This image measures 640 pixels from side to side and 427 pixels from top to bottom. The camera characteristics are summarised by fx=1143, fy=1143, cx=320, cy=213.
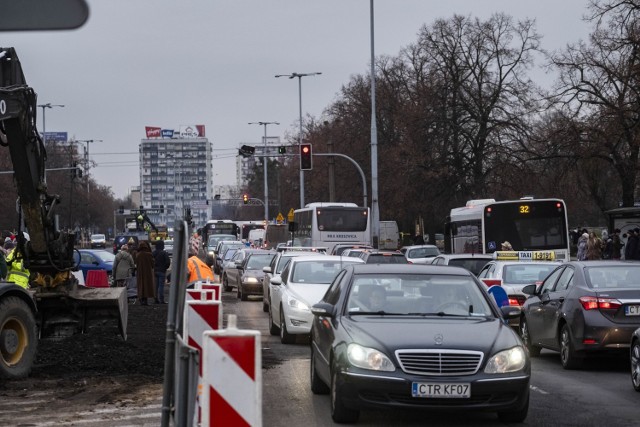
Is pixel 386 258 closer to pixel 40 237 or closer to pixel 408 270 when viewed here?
pixel 40 237

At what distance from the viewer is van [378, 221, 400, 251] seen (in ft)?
250

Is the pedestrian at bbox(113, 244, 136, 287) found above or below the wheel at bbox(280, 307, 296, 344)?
above

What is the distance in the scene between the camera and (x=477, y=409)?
9648 millimetres

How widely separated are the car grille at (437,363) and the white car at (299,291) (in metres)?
7.75

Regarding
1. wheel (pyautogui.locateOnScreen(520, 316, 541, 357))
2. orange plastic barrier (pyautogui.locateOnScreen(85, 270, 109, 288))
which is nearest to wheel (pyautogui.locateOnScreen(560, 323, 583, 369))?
wheel (pyautogui.locateOnScreen(520, 316, 541, 357))

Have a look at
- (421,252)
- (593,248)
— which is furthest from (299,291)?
(421,252)

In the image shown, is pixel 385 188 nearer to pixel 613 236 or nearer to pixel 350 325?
pixel 613 236

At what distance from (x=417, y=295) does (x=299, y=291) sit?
8017mm

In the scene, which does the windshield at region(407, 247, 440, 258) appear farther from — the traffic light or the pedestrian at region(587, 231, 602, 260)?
the pedestrian at region(587, 231, 602, 260)

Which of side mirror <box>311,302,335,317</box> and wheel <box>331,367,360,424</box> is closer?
wheel <box>331,367,360,424</box>

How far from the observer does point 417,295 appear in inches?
433

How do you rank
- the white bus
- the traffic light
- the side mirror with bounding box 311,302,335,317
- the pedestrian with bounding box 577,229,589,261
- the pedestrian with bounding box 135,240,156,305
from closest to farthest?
the side mirror with bounding box 311,302,335,317, the pedestrian with bounding box 135,240,156,305, the pedestrian with bounding box 577,229,589,261, the traffic light, the white bus

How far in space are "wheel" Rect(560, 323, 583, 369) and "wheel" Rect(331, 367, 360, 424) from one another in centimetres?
530

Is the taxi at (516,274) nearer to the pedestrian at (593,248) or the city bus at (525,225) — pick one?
the city bus at (525,225)
